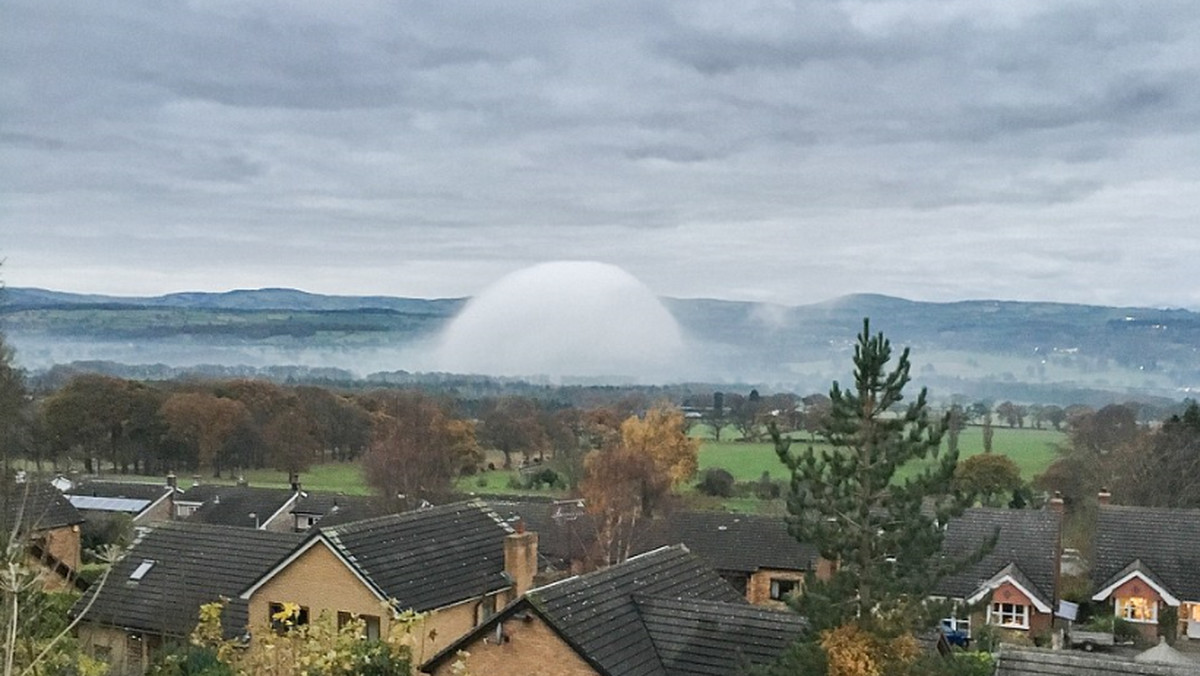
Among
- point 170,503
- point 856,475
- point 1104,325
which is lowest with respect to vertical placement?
point 170,503

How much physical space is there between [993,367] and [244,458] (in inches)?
4096

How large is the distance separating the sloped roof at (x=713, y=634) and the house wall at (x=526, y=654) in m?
1.90

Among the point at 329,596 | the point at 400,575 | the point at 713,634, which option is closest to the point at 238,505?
the point at 329,596

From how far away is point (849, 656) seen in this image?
13125 millimetres

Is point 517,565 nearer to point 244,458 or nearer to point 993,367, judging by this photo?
point 244,458

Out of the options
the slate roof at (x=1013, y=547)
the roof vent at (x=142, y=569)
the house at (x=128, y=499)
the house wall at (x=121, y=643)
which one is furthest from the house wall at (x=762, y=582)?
the house at (x=128, y=499)

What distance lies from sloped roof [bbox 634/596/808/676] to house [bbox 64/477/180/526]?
49661 mm

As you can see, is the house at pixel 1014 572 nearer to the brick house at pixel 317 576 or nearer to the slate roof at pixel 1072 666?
the brick house at pixel 317 576

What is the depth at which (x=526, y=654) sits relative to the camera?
57.9 ft

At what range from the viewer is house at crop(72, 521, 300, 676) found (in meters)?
25.2

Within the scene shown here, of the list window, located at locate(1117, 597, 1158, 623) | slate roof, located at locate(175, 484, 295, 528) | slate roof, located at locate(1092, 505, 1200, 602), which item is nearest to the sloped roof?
window, located at locate(1117, 597, 1158, 623)

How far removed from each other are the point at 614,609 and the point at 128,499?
54247 millimetres

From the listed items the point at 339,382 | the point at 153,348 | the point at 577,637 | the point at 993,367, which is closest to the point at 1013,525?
the point at 577,637

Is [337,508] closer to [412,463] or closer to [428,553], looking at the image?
[412,463]
